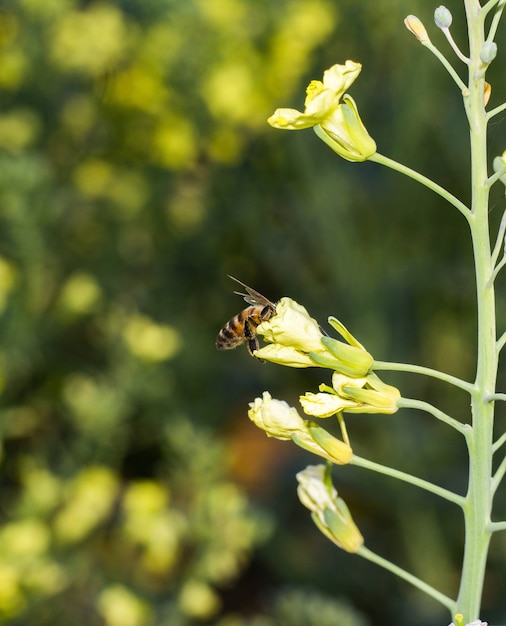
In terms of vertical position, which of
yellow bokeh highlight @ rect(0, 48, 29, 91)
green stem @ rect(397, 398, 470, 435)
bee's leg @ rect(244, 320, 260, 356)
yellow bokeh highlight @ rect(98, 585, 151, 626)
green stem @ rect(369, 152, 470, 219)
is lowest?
yellow bokeh highlight @ rect(98, 585, 151, 626)

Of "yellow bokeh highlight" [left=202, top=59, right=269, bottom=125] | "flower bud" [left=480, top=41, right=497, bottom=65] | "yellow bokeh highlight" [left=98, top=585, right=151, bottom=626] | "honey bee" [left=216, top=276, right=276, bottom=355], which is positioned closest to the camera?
"flower bud" [left=480, top=41, right=497, bottom=65]

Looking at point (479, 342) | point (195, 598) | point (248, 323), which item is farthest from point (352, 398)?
point (195, 598)

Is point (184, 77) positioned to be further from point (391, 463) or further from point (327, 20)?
point (391, 463)

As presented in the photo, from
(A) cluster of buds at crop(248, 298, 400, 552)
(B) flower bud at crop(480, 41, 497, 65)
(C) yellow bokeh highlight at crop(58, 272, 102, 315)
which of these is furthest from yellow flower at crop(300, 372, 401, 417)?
(C) yellow bokeh highlight at crop(58, 272, 102, 315)

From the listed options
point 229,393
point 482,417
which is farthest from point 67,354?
point 482,417

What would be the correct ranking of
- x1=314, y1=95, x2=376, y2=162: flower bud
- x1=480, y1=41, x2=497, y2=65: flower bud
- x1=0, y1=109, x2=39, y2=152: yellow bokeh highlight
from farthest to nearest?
x1=0, y1=109, x2=39, y2=152: yellow bokeh highlight < x1=314, y1=95, x2=376, y2=162: flower bud < x1=480, y1=41, x2=497, y2=65: flower bud

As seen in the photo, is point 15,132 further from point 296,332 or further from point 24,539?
point 296,332

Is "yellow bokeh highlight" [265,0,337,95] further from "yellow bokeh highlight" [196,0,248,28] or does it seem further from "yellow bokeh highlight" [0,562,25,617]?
"yellow bokeh highlight" [0,562,25,617]
